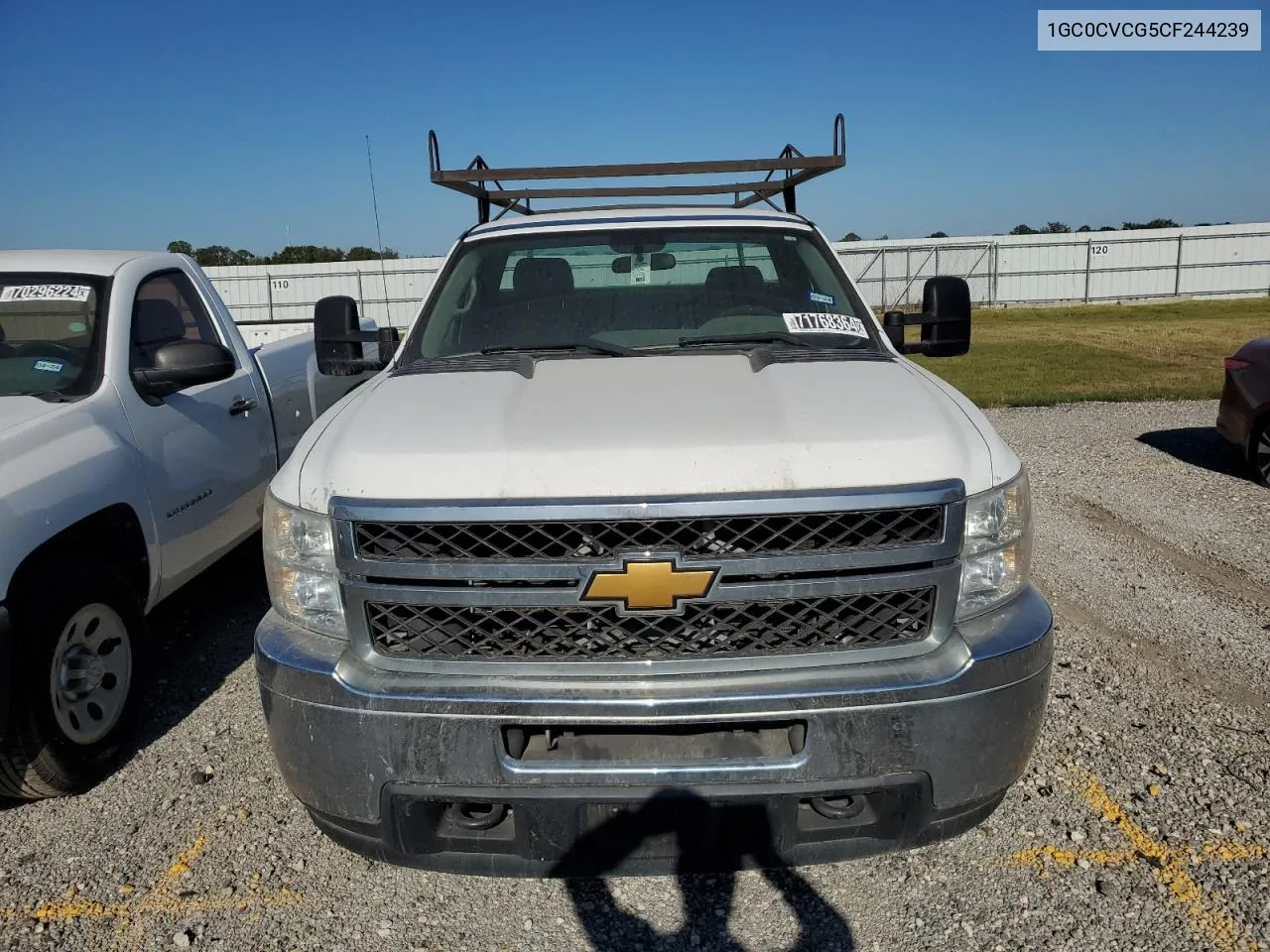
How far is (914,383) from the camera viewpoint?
9.75 feet

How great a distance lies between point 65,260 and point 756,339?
3208 mm

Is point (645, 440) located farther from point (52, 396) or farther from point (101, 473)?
point (52, 396)

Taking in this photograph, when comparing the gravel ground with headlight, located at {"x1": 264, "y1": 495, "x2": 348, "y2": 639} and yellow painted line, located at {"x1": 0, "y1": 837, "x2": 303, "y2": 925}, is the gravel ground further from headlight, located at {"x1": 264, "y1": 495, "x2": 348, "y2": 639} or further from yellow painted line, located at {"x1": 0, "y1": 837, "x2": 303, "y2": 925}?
headlight, located at {"x1": 264, "y1": 495, "x2": 348, "y2": 639}

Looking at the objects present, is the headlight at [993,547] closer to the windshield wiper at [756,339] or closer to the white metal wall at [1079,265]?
the windshield wiper at [756,339]

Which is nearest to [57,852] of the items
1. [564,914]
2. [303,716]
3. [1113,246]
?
[303,716]

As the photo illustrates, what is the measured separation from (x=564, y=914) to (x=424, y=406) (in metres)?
1.53

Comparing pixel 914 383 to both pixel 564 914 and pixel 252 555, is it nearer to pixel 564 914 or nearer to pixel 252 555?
pixel 564 914

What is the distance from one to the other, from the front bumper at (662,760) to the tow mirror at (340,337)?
1.78 m

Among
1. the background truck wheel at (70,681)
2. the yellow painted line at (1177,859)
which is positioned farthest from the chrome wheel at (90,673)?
the yellow painted line at (1177,859)

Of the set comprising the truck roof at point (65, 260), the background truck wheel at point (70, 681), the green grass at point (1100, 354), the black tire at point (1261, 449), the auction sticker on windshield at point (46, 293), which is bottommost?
the green grass at point (1100, 354)

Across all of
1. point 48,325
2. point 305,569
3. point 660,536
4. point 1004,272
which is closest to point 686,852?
point 660,536

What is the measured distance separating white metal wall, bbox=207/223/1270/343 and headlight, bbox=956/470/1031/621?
3019 cm

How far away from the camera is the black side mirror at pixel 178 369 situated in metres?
4.07

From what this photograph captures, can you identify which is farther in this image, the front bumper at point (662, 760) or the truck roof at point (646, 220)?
the truck roof at point (646, 220)
